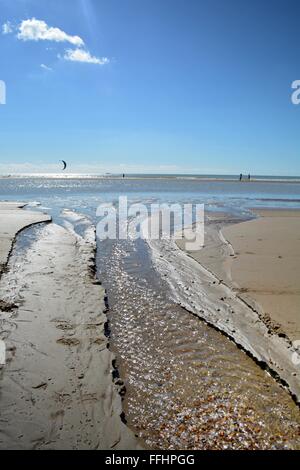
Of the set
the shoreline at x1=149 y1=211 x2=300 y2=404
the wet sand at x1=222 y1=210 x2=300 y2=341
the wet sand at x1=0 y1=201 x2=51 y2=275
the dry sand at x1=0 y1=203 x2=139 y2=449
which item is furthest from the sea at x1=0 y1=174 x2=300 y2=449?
the wet sand at x1=0 y1=201 x2=51 y2=275

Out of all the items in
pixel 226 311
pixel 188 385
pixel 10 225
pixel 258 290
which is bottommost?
pixel 188 385

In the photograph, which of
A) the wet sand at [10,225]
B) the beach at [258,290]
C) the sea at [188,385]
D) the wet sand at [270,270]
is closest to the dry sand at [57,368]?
the sea at [188,385]

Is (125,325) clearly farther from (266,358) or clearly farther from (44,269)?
(44,269)

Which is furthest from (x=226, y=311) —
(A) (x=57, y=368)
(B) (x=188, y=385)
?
(A) (x=57, y=368)

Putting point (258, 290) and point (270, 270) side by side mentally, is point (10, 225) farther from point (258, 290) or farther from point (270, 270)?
point (258, 290)

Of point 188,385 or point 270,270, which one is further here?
point 270,270

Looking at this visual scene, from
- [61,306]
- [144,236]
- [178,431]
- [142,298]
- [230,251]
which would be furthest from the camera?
[144,236]

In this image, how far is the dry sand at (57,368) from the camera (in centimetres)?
371

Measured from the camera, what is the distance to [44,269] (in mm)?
9117

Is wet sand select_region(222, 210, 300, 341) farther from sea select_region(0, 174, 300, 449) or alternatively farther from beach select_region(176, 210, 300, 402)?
sea select_region(0, 174, 300, 449)

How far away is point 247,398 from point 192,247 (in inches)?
316

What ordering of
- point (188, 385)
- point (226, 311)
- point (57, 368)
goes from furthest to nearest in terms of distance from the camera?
1. point (226, 311)
2. point (57, 368)
3. point (188, 385)

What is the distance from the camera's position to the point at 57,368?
15.9 feet

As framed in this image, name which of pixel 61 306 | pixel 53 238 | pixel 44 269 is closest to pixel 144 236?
pixel 53 238
